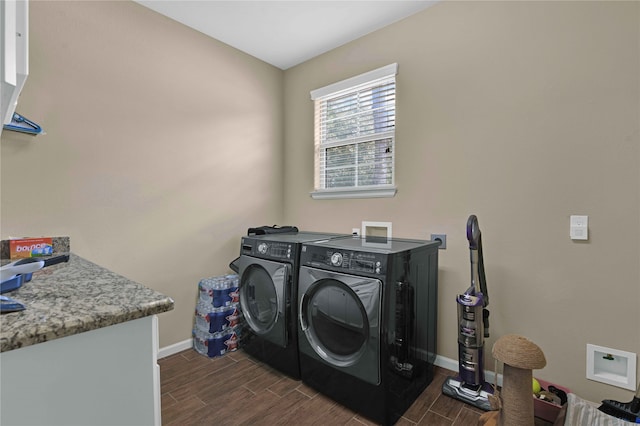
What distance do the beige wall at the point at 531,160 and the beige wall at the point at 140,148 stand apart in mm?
1368

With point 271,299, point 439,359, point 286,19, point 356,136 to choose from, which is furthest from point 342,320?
point 286,19

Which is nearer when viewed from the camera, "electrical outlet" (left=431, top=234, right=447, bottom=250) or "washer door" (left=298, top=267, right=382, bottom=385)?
"washer door" (left=298, top=267, right=382, bottom=385)

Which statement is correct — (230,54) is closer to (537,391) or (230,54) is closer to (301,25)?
(301,25)

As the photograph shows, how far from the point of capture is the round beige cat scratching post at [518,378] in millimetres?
1177

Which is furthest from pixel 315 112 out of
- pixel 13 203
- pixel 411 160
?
pixel 13 203

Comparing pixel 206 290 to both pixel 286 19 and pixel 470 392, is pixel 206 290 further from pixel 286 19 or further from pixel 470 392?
pixel 286 19

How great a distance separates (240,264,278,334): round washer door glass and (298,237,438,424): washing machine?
295 millimetres

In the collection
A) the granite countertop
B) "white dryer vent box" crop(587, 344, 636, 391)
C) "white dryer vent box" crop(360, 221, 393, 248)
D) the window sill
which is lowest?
"white dryer vent box" crop(587, 344, 636, 391)

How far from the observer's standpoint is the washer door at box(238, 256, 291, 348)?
1919mm

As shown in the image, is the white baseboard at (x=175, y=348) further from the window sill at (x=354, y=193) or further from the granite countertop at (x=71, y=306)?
the window sill at (x=354, y=193)

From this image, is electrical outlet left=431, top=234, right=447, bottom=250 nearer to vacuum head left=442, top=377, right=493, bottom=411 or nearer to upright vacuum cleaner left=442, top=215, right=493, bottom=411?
upright vacuum cleaner left=442, top=215, right=493, bottom=411

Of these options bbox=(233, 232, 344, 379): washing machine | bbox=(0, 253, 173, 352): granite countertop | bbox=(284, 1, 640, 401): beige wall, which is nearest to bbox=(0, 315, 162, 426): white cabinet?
bbox=(0, 253, 173, 352): granite countertop

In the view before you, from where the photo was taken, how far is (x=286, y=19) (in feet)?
7.46

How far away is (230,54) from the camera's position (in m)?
2.65
